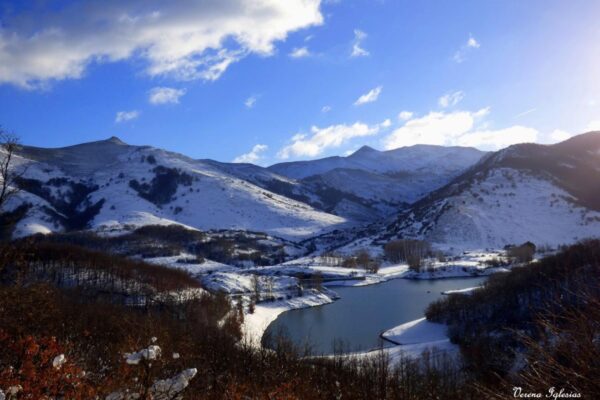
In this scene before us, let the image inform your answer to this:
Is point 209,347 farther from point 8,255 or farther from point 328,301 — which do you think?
point 328,301

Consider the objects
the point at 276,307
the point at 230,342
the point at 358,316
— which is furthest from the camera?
the point at 276,307

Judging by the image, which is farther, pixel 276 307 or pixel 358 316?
pixel 276 307

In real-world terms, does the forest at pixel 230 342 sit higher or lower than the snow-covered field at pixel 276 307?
higher

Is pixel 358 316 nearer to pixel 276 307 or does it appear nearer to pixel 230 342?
pixel 276 307

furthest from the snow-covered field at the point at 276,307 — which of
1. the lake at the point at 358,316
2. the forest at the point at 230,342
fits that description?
the forest at the point at 230,342

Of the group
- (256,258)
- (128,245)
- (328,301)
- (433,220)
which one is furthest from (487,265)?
(128,245)

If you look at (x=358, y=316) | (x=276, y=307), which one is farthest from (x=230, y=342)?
(x=276, y=307)

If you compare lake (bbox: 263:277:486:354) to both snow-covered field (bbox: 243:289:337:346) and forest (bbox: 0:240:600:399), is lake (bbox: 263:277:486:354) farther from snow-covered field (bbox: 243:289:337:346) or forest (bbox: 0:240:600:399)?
forest (bbox: 0:240:600:399)

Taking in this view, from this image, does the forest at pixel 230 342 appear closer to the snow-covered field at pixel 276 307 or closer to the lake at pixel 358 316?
the snow-covered field at pixel 276 307

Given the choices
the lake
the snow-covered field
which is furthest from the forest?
the lake
